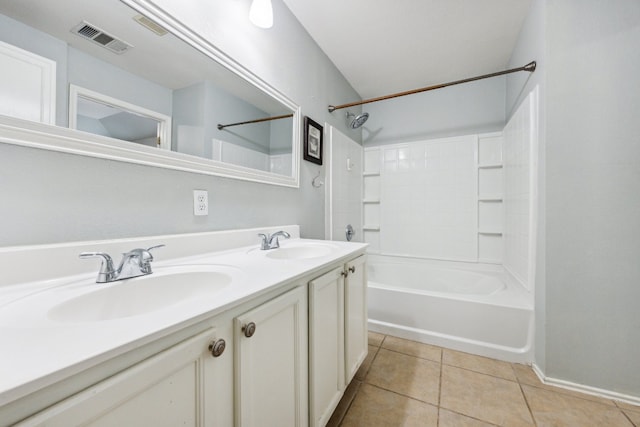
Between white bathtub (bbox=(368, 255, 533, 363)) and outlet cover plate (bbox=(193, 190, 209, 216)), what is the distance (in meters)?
1.42

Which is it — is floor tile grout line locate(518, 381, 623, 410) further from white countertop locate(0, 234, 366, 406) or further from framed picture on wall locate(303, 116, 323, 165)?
framed picture on wall locate(303, 116, 323, 165)

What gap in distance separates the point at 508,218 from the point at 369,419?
1964mm

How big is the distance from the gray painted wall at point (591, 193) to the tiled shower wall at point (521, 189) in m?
0.17

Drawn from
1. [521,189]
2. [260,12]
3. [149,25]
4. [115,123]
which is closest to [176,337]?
[115,123]

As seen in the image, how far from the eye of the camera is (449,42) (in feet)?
6.79

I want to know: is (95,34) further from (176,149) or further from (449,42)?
(449,42)

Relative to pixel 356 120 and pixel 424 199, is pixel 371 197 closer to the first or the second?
pixel 424 199

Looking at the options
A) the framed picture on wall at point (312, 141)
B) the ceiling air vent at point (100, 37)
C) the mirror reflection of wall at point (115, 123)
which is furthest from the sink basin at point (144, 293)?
the framed picture on wall at point (312, 141)

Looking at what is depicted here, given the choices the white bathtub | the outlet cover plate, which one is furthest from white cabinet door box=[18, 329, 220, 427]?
the white bathtub

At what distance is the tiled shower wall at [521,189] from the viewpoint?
5.30 feet

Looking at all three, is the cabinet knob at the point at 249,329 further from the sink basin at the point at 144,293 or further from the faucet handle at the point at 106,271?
the faucet handle at the point at 106,271

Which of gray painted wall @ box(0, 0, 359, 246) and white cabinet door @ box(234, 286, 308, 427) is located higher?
gray painted wall @ box(0, 0, 359, 246)

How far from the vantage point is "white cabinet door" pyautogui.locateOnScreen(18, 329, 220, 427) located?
348 millimetres

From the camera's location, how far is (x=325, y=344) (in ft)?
3.31
